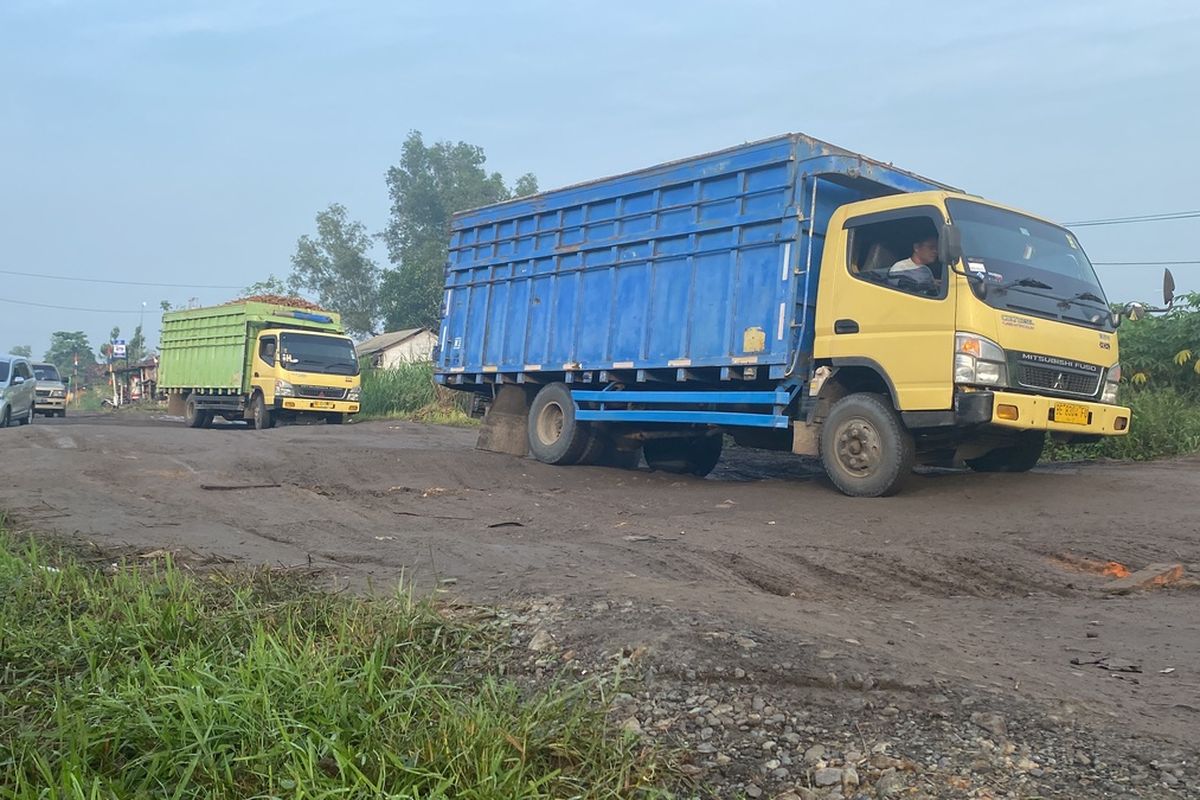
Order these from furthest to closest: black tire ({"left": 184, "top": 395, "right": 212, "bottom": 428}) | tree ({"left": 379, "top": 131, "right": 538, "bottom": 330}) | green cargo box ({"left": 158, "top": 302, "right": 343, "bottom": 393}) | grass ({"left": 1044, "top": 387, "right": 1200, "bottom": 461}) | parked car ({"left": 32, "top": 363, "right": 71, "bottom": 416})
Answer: tree ({"left": 379, "top": 131, "right": 538, "bottom": 330}), parked car ({"left": 32, "top": 363, "right": 71, "bottom": 416}), black tire ({"left": 184, "top": 395, "right": 212, "bottom": 428}), green cargo box ({"left": 158, "top": 302, "right": 343, "bottom": 393}), grass ({"left": 1044, "top": 387, "right": 1200, "bottom": 461})

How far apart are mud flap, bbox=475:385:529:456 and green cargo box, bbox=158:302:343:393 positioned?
11234mm

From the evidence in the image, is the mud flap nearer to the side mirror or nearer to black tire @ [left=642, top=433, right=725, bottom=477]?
black tire @ [left=642, top=433, right=725, bottom=477]

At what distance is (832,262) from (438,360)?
6.45 metres

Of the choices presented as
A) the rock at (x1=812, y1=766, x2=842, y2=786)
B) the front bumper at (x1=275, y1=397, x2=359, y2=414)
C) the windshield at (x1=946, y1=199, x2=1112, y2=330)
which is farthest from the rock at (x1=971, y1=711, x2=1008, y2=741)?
the front bumper at (x1=275, y1=397, x2=359, y2=414)

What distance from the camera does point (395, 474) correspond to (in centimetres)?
1075

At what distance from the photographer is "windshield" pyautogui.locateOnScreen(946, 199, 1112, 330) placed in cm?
795

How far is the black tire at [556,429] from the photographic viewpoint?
38.1 ft

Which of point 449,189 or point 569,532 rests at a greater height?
point 449,189

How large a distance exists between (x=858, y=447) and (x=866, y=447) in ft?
0.23

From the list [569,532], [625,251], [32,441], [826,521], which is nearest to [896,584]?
[826,521]

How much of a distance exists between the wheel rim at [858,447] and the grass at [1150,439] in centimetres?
424

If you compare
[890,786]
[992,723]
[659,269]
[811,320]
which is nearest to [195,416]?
[659,269]

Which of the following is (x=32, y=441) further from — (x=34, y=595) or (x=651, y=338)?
(x=34, y=595)

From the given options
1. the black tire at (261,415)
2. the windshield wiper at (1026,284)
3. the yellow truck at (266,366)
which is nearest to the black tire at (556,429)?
the windshield wiper at (1026,284)
